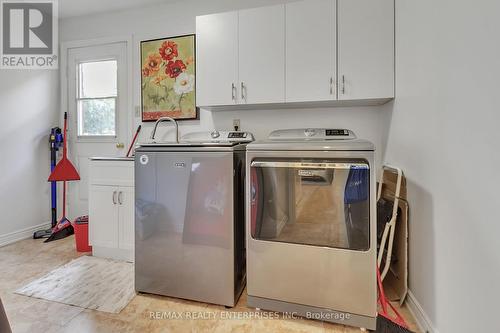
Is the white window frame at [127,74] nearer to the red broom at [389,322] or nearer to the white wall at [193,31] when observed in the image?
the white wall at [193,31]

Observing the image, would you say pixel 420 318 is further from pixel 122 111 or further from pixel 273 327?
pixel 122 111

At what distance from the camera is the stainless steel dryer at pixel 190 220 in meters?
1.64

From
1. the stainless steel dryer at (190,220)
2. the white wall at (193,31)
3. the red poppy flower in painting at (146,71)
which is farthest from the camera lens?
the red poppy flower in painting at (146,71)

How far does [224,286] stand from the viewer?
166cm

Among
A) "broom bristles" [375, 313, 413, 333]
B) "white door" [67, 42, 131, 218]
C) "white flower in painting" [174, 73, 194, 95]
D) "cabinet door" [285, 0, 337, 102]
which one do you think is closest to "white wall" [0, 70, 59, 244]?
"white door" [67, 42, 131, 218]

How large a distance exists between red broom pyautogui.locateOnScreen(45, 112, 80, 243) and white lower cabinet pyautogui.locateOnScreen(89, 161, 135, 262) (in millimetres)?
760

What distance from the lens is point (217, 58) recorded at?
2174 millimetres

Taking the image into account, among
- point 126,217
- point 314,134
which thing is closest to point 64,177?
point 126,217

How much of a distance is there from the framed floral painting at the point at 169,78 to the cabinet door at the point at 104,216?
3.00 ft

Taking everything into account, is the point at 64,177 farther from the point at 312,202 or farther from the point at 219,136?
the point at 312,202

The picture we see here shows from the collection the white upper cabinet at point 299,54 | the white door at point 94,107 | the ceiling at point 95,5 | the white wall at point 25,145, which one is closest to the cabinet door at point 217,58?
the white upper cabinet at point 299,54

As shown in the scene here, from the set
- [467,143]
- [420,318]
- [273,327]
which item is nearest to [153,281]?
[273,327]

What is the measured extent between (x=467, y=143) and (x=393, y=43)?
3.75 ft

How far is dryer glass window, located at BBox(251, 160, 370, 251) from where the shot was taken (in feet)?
4.80
